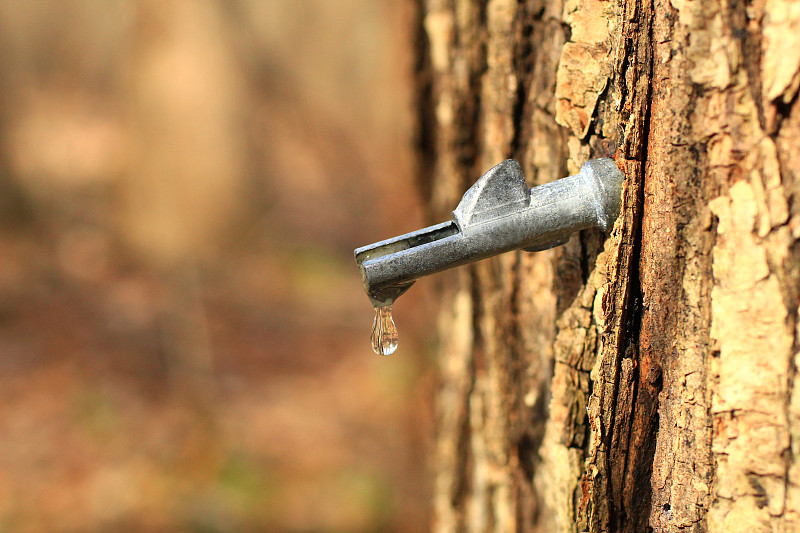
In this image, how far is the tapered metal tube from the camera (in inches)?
28.5

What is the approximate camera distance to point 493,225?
73 cm

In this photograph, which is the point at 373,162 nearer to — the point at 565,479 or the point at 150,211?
the point at 150,211

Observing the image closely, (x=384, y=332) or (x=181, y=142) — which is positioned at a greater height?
(x=181, y=142)

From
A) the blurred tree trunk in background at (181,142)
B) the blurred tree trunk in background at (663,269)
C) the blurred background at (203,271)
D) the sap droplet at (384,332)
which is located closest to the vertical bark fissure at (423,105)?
the blurred background at (203,271)

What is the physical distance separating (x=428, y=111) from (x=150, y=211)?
5.12 metres

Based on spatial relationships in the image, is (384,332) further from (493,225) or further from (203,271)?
(203,271)

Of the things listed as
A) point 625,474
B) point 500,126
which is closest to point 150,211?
point 500,126

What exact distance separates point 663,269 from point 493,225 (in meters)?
0.21

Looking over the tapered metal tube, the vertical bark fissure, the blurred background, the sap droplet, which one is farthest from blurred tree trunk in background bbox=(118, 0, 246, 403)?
the tapered metal tube

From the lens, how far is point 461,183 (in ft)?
4.93

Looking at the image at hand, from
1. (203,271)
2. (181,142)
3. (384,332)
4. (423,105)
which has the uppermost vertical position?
(181,142)

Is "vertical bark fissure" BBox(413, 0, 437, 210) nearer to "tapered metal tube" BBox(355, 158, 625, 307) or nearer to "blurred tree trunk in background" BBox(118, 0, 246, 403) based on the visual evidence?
"tapered metal tube" BBox(355, 158, 625, 307)

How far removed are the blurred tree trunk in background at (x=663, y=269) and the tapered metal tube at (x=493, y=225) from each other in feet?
0.16

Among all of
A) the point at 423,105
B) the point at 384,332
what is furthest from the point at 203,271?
the point at 384,332
